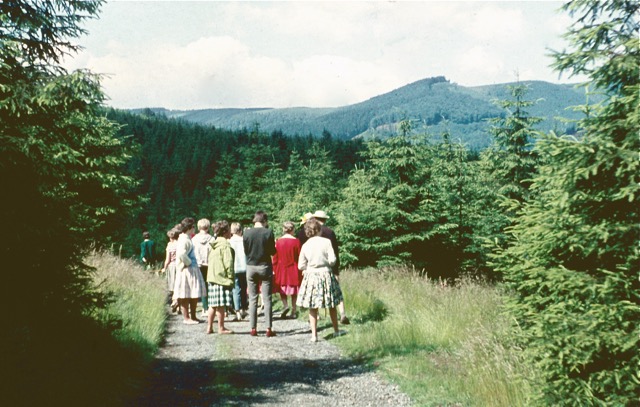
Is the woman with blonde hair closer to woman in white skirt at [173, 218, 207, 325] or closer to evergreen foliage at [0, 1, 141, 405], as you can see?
woman in white skirt at [173, 218, 207, 325]

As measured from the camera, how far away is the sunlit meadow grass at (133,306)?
813 cm

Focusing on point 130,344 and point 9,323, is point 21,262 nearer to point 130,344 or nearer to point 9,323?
point 9,323

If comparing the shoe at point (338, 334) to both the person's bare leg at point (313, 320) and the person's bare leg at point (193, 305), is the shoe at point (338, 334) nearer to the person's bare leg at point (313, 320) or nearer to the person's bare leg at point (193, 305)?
the person's bare leg at point (313, 320)

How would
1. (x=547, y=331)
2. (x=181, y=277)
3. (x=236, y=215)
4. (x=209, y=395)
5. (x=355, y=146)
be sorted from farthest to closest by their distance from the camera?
(x=355, y=146) → (x=236, y=215) → (x=181, y=277) → (x=209, y=395) → (x=547, y=331)

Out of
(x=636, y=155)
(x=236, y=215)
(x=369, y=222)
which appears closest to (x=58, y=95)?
(x=636, y=155)

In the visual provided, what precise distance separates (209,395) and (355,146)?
392 ft

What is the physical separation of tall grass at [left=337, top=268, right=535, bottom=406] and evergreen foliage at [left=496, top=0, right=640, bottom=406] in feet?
1.77

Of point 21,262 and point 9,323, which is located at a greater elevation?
point 21,262

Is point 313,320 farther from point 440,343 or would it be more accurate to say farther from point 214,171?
point 214,171

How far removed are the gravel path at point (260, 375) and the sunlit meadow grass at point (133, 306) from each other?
33 centimetres

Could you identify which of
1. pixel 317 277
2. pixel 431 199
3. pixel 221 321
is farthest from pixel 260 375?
pixel 431 199

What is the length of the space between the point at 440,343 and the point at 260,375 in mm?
2656

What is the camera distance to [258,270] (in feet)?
33.1

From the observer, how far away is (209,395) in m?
6.47
